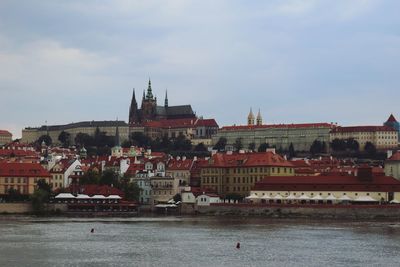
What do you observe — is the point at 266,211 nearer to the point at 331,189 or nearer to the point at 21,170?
the point at 331,189

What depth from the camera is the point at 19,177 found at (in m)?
108

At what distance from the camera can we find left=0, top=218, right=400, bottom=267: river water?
46.7 m

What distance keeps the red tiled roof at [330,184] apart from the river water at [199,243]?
15754 mm

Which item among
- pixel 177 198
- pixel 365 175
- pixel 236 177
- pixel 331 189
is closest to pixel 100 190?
pixel 177 198

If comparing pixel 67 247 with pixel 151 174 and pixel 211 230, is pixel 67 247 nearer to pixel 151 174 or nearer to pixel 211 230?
pixel 211 230

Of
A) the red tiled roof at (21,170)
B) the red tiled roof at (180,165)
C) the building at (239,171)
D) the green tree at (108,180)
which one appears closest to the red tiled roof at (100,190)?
the green tree at (108,180)

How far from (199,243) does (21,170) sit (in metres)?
57.0

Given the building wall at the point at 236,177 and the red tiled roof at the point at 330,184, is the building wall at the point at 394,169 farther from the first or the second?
the building wall at the point at 236,177

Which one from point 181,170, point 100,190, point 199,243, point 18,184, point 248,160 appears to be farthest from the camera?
point 181,170

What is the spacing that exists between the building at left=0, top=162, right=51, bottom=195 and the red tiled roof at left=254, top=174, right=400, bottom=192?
27496 mm

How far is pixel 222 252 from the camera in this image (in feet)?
168

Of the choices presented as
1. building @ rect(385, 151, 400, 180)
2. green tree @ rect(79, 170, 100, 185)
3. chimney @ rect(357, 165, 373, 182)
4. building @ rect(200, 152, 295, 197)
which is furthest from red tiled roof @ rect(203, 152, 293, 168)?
chimney @ rect(357, 165, 373, 182)

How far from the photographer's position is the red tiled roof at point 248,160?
4370 inches

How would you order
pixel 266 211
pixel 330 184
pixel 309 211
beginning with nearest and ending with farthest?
1. pixel 309 211
2. pixel 266 211
3. pixel 330 184
